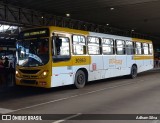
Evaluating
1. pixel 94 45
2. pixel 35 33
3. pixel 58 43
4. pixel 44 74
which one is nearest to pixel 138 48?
pixel 94 45

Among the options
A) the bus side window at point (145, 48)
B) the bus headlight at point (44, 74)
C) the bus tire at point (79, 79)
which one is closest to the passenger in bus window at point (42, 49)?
the bus headlight at point (44, 74)

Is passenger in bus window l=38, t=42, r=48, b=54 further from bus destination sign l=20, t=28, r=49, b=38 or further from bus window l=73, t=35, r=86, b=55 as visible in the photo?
bus window l=73, t=35, r=86, b=55

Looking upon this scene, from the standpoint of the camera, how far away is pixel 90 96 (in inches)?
445

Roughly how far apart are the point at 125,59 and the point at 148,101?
28.2ft

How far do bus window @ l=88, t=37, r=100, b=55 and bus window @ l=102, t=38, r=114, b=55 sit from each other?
2.02 ft

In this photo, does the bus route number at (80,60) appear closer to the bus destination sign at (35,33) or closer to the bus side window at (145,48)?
the bus destination sign at (35,33)

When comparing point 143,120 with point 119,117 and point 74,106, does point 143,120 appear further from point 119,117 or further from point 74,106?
point 74,106

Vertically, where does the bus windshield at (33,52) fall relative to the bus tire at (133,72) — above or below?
above

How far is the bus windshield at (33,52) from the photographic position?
12.1 meters

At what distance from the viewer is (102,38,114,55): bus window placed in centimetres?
1611

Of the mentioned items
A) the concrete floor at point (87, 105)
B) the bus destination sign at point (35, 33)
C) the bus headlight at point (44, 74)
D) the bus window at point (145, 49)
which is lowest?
the concrete floor at point (87, 105)

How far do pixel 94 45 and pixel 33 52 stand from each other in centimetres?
404

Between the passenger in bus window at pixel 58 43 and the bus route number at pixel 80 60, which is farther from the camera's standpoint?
the bus route number at pixel 80 60

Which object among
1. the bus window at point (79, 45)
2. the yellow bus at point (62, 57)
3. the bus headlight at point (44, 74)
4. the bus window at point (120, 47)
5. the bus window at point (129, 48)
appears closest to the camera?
the bus headlight at point (44, 74)
